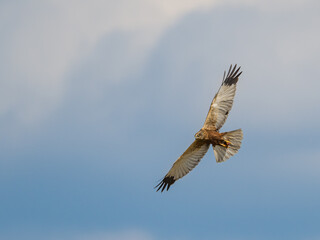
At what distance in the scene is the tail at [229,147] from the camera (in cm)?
1973

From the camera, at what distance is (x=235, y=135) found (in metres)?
19.8

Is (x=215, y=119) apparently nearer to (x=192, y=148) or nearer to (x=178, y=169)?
(x=192, y=148)

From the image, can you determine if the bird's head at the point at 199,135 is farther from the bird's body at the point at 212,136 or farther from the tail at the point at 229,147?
the tail at the point at 229,147

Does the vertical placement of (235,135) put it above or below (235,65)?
below

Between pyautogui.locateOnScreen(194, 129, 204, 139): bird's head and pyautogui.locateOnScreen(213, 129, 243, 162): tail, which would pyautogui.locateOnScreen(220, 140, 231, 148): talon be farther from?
pyautogui.locateOnScreen(194, 129, 204, 139): bird's head

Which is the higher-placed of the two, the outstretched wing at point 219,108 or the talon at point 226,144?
the outstretched wing at point 219,108

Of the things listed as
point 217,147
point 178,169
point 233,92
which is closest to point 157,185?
point 178,169

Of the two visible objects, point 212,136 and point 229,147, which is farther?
point 229,147

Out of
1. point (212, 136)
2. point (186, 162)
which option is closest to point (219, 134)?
point (212, 136)

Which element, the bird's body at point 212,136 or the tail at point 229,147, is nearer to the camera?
the tail at point 229,147

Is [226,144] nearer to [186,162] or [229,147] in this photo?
[229,147]

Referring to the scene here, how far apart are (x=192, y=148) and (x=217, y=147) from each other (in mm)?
1013

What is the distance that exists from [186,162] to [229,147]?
2179mm

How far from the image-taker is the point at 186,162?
2152 centimetres
